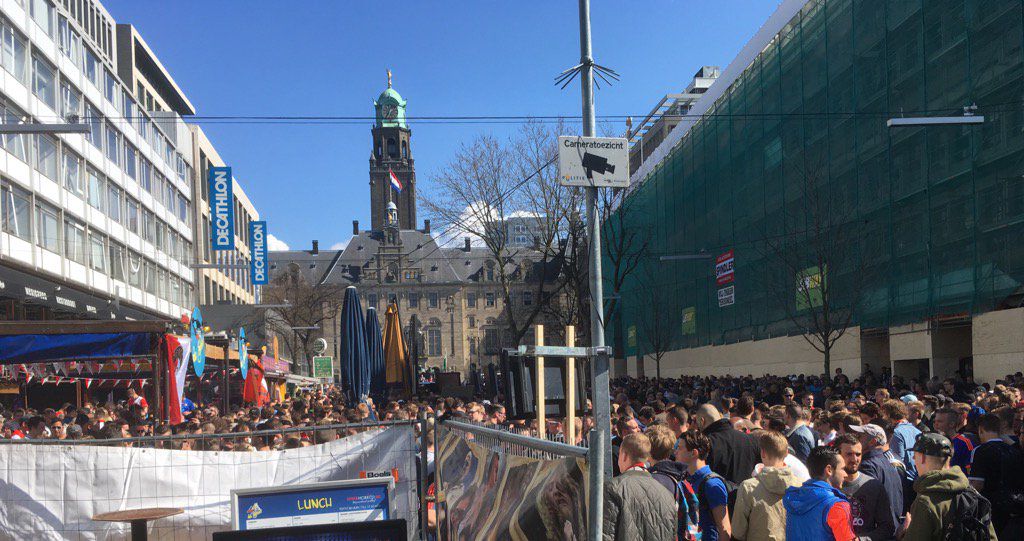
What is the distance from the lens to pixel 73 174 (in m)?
36.0

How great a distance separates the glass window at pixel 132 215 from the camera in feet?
145

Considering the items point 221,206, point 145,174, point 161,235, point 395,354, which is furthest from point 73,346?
point 221,206

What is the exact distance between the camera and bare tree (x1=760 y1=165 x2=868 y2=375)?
26281mm

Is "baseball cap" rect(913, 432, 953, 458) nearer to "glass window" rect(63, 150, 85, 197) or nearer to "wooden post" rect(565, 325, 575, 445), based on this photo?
"wooden post" rect(565, 325, 575, 445)

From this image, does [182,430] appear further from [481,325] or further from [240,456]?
[481,325]

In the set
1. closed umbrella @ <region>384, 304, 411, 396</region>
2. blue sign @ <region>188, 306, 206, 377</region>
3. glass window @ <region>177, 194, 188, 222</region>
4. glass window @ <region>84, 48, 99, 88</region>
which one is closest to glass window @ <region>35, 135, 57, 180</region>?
glass window @ <region>84, 48, 99, 88</region>

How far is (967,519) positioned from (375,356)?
16894 millimetres

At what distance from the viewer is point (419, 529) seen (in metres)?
8.28

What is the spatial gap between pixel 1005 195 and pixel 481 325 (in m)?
110

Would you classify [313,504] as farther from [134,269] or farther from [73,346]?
[134,269]

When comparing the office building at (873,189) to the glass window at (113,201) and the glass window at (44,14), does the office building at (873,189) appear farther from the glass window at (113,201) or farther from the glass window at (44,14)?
the glass window at (113,201)

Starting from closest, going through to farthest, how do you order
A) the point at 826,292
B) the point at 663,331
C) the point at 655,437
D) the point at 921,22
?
Answer: the point at 655,437 → the point at 921,22 → the point at 826,292 → the point at 663,331

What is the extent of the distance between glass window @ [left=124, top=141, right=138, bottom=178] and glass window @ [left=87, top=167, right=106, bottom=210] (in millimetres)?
3976

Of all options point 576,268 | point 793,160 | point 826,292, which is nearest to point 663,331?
point 576,268
